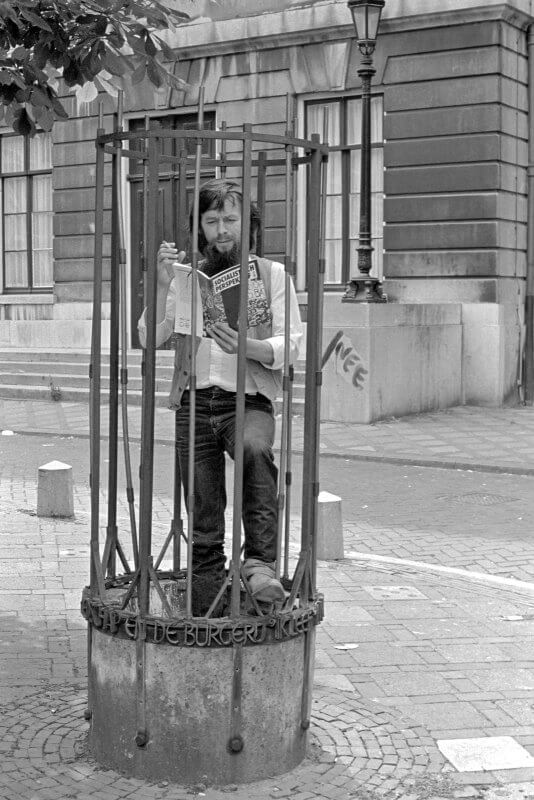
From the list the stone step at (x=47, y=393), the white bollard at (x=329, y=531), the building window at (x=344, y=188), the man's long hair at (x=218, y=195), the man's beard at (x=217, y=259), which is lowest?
the white bollard at (x=329, y=531)

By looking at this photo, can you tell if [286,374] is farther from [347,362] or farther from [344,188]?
[344,188]

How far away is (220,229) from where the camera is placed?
4.48m

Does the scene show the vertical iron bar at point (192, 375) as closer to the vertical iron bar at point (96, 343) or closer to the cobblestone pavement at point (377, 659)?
the vertical iron bar at point (96, 343)

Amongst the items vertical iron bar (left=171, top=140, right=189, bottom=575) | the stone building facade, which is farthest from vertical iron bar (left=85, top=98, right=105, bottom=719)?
the stone building facade

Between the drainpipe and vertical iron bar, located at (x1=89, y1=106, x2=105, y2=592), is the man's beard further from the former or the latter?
the drainpipe

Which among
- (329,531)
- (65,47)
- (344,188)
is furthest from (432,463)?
(344,188)

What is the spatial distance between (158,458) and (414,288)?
641cm

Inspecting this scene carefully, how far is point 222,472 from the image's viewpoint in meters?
4.76

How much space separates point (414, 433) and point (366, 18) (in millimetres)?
4871

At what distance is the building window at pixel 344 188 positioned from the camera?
18.2m

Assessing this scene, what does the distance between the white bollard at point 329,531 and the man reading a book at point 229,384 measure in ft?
9.83

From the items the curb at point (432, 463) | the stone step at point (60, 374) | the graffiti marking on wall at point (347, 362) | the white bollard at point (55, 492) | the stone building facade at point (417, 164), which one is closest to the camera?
the white bollard at point (55, 492)

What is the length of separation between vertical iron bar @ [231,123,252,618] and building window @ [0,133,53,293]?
1868 centimetres

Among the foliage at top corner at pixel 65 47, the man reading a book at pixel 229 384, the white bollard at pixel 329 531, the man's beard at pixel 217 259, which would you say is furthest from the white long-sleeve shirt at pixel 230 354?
the white bollard at pixel 329 531
